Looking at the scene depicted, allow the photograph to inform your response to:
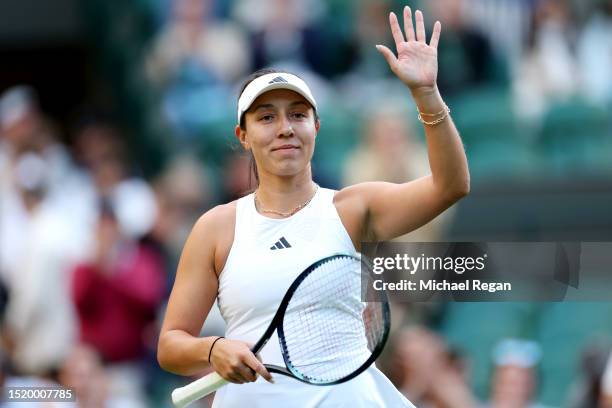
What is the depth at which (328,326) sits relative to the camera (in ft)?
13.4

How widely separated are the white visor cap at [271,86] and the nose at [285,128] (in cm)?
9

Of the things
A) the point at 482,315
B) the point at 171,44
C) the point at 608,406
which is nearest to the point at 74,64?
the point at 171,44

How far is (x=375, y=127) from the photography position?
28.8ft

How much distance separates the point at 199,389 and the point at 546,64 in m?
5.91

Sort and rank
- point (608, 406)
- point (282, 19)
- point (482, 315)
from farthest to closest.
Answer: point (282, 19) → point (482, 315) → point (608, 406)

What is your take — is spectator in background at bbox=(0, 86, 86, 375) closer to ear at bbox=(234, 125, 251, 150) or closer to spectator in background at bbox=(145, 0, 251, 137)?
spectator in background at bbox=(145, 0, 251, 137)

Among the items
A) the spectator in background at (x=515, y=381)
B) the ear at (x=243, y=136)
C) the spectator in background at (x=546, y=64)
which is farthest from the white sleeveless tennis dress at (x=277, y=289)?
the spectator in background at (x=546, y=64)

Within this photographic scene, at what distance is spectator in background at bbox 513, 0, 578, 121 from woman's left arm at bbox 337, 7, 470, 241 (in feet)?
17.3

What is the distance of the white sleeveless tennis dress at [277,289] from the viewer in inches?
161

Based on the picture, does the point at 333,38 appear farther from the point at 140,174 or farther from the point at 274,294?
the point at 274,294

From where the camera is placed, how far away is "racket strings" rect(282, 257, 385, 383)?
159 inches

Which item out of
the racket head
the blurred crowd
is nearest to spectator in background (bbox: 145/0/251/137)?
the blurred crowd

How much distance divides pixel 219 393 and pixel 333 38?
602 cm

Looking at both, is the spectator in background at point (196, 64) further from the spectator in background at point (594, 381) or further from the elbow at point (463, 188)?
the elbow at point (463, 188)
